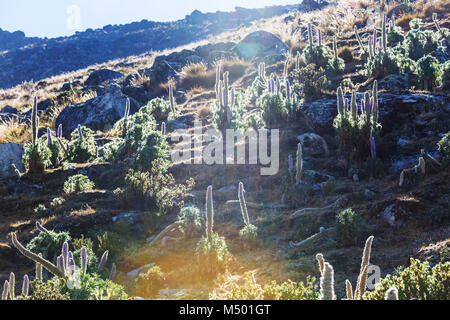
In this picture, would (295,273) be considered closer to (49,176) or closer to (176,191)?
(176,191)

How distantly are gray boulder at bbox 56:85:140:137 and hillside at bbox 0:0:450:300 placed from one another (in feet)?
0.54

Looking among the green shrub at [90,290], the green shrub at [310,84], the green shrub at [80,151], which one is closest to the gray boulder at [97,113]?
the green shrub at [80,151]

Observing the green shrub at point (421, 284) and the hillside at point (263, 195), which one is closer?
the green shrub at point (421, 284)

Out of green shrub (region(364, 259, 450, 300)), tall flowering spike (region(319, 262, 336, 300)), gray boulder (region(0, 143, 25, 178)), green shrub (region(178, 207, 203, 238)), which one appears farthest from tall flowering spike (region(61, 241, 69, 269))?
gray boulder (region(0, 143, 25, 178))

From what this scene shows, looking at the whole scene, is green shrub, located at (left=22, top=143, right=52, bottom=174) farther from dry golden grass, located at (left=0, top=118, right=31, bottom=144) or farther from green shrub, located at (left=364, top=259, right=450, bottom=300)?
green shrub, located at (left=364, top=259, right=450, bottom=300)

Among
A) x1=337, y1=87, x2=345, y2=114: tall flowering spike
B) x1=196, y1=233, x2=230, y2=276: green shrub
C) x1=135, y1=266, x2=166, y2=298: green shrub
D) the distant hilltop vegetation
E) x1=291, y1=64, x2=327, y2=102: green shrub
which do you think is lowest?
x1=135, y1=266, x2=166, y2=298: green shrub

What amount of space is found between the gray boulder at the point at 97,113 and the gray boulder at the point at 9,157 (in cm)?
502

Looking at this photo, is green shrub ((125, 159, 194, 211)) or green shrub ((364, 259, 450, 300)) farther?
green shrub ((125, 159, 194, 211))

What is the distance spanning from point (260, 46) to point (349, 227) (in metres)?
21.6

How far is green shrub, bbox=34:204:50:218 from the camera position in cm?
997

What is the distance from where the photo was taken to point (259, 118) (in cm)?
1348

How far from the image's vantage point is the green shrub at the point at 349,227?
7145mm

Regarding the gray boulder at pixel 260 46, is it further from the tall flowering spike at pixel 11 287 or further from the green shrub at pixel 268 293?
the tall flowering spike at pixel 11 287

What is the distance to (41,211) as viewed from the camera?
32.9 feet
